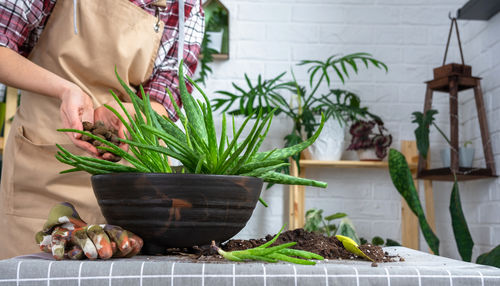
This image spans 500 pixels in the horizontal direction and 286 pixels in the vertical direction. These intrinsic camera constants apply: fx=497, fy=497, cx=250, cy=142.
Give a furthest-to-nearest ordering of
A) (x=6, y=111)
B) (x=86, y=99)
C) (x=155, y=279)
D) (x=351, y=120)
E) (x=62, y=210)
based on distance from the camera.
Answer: (x=351, y=120) < (x=6, y=111) < (x=86, y=99) < (x=62, y=210) < (x=155, y=279)

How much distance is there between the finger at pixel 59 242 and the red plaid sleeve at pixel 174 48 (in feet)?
2.30

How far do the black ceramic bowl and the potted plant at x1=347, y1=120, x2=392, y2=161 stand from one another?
1.96 metres

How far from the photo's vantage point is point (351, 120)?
8.46 feet

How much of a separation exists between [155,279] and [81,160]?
0.62ft

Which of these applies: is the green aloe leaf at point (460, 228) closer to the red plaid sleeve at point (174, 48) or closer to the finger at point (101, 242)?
the red plaid sleeve at point (174, 48)

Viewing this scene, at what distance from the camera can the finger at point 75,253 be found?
44 centimetres

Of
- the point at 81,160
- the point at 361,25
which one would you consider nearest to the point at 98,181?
the point at 81,160

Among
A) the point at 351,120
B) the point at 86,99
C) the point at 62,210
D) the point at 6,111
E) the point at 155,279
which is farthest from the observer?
the point at 351,120

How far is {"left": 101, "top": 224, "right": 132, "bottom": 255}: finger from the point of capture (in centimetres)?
45

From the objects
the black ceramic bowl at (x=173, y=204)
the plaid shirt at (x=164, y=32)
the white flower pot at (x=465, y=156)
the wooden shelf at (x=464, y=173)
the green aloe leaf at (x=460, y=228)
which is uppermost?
the plaid shirt at (x=164, y=32)

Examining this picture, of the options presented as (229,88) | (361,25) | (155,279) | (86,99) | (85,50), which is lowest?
(155,279)

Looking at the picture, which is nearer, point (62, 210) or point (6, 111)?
point (62, 210)

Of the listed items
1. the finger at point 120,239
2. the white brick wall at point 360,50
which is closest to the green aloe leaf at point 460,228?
the white brick wall at point 360,50

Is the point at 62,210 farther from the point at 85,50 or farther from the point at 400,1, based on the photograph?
the point at 400,1
